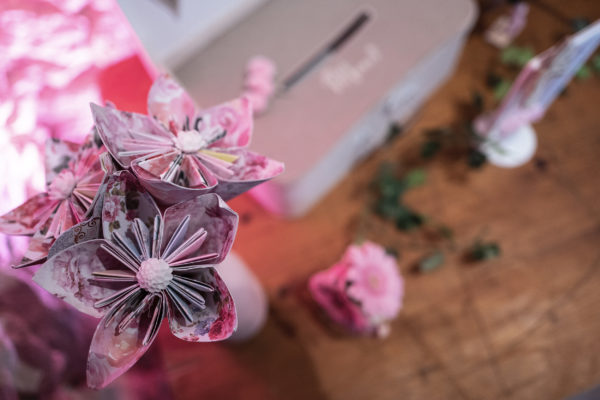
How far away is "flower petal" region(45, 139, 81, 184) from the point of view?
283 mm

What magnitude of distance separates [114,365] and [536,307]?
0.56m

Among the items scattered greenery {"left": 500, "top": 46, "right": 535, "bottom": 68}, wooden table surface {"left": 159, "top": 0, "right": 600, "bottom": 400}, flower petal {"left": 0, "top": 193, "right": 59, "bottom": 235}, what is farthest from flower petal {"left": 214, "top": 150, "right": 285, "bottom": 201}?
scattered greenery {"left": 500, "top": 46, "right": 535, "bottom": 68}

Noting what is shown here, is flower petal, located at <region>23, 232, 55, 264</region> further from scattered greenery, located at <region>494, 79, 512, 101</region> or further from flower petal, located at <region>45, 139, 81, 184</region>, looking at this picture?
scattered greenery, located at <region>494, 79, 512, 101</region>

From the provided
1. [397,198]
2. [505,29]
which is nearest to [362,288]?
[397,198]

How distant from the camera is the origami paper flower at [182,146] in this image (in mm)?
244

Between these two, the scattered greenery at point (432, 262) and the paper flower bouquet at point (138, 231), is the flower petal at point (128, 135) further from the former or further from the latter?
the scattered greenery at point (432, 262)

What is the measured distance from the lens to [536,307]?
1.96 ft

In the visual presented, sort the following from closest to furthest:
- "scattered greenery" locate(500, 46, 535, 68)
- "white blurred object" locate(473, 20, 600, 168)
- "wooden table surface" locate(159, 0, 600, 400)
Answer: "white blurred object" locate(473, 20, 600, 168) → "wooden table surface" locate(159, 0, 600, 400) → "scattered greenery" locate(500, 46, 535, 68)

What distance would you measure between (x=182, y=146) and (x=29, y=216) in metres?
0.11

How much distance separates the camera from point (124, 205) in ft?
0.80

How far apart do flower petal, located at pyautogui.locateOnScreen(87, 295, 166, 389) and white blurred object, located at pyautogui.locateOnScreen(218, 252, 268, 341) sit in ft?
0.35

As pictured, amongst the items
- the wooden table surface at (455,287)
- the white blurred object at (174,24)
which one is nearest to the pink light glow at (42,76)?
the white blurred object at (174,24)

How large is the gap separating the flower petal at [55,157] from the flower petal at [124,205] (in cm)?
7

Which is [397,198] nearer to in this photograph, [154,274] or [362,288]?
[362,288]
